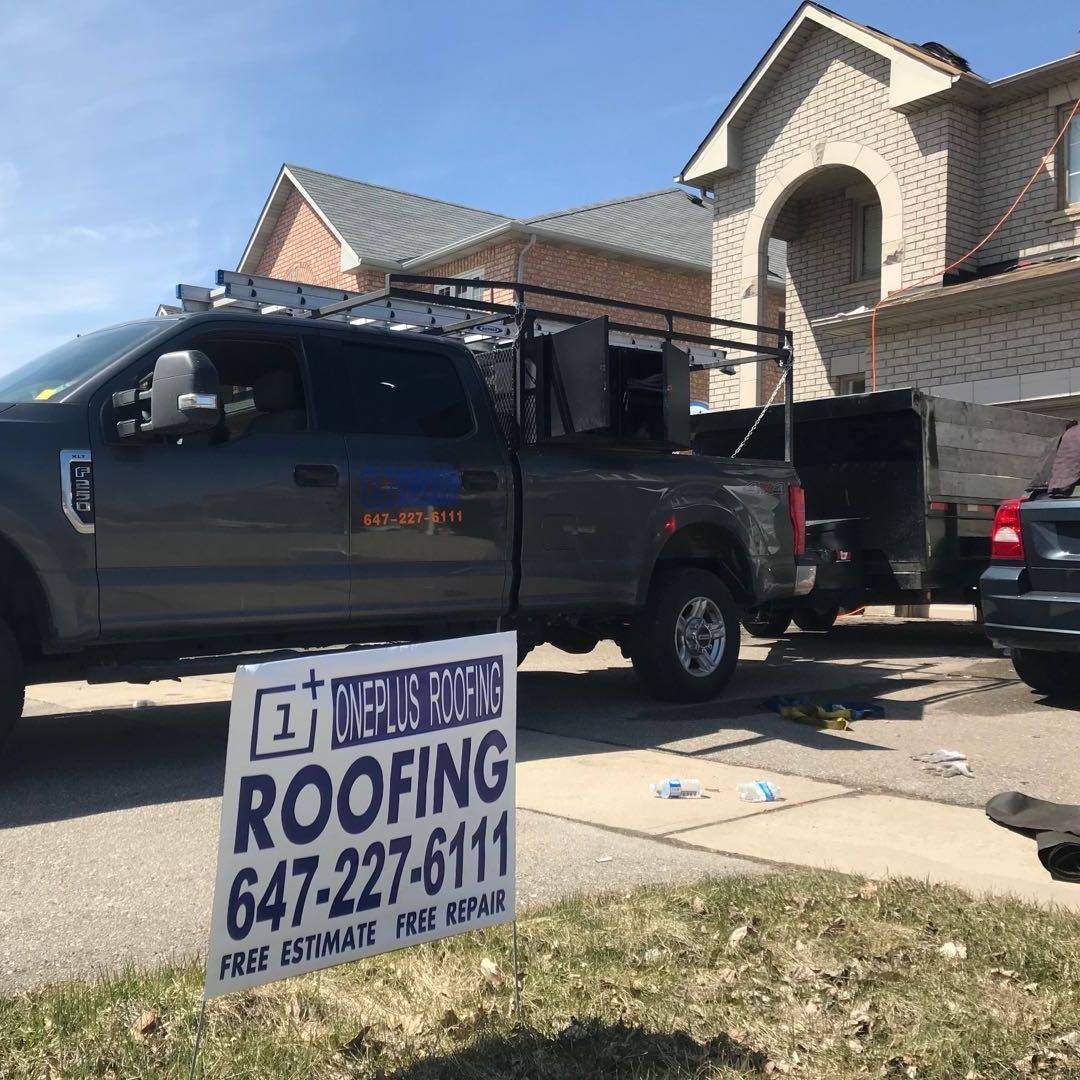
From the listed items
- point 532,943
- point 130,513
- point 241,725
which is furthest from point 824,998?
point 130,513

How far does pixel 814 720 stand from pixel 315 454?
338 cm

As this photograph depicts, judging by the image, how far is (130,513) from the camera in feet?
18.6

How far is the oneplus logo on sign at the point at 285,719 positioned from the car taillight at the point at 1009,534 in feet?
20.1

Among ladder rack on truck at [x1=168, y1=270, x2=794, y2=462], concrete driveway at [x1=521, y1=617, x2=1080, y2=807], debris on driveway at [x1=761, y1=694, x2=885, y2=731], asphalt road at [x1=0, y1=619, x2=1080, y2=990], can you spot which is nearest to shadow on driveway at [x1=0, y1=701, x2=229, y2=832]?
asphalt road at [x1=0, y1=619, x2=1080, y2=990]

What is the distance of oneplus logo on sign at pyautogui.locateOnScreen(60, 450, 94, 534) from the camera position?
550 cm

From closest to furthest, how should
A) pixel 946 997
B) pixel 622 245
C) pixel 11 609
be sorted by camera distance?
pixel 946 997
pixel 11 609
pixel 622 245

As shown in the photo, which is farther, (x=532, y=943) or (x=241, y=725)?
(x=532, y=943)

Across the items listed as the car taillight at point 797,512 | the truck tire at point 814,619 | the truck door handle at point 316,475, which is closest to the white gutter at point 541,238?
the truck tire at point 814,619

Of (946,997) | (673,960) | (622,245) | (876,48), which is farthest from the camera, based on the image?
(622,245)

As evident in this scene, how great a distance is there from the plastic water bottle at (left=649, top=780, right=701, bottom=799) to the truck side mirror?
262 centimetres

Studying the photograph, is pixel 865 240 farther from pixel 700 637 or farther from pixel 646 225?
pixel 700 637

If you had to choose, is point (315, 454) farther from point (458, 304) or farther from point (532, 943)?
point (532, 943)

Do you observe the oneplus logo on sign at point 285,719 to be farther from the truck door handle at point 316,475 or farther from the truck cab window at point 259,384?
the truck cab window at point 259,384

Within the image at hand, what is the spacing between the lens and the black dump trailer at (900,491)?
32.3 feet
